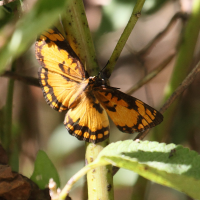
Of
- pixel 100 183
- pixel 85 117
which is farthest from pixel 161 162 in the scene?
pixel 85 117

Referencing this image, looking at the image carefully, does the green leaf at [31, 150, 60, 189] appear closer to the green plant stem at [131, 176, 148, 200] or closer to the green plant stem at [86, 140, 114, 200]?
the green plant stem at [86, 140, 114, 200]

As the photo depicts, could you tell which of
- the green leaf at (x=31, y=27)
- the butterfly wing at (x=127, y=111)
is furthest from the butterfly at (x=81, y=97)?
the green leaf at (x=31, y=27)

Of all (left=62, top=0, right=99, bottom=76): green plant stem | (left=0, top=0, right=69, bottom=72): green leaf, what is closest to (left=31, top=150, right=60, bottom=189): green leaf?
(left=62, top=0, right=99, bottom=76): green plant stem

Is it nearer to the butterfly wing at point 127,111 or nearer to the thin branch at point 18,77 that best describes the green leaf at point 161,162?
the butterfly wing at point 127,111

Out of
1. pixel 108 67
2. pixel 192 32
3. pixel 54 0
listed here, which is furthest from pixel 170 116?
pixel 54 0

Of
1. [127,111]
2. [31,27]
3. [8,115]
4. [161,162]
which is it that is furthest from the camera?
[8,115]

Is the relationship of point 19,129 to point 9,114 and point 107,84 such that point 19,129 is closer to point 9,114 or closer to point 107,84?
point 9,114

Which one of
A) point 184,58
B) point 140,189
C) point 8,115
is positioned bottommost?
point 140,189

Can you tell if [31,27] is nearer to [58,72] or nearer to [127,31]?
[127,31]
